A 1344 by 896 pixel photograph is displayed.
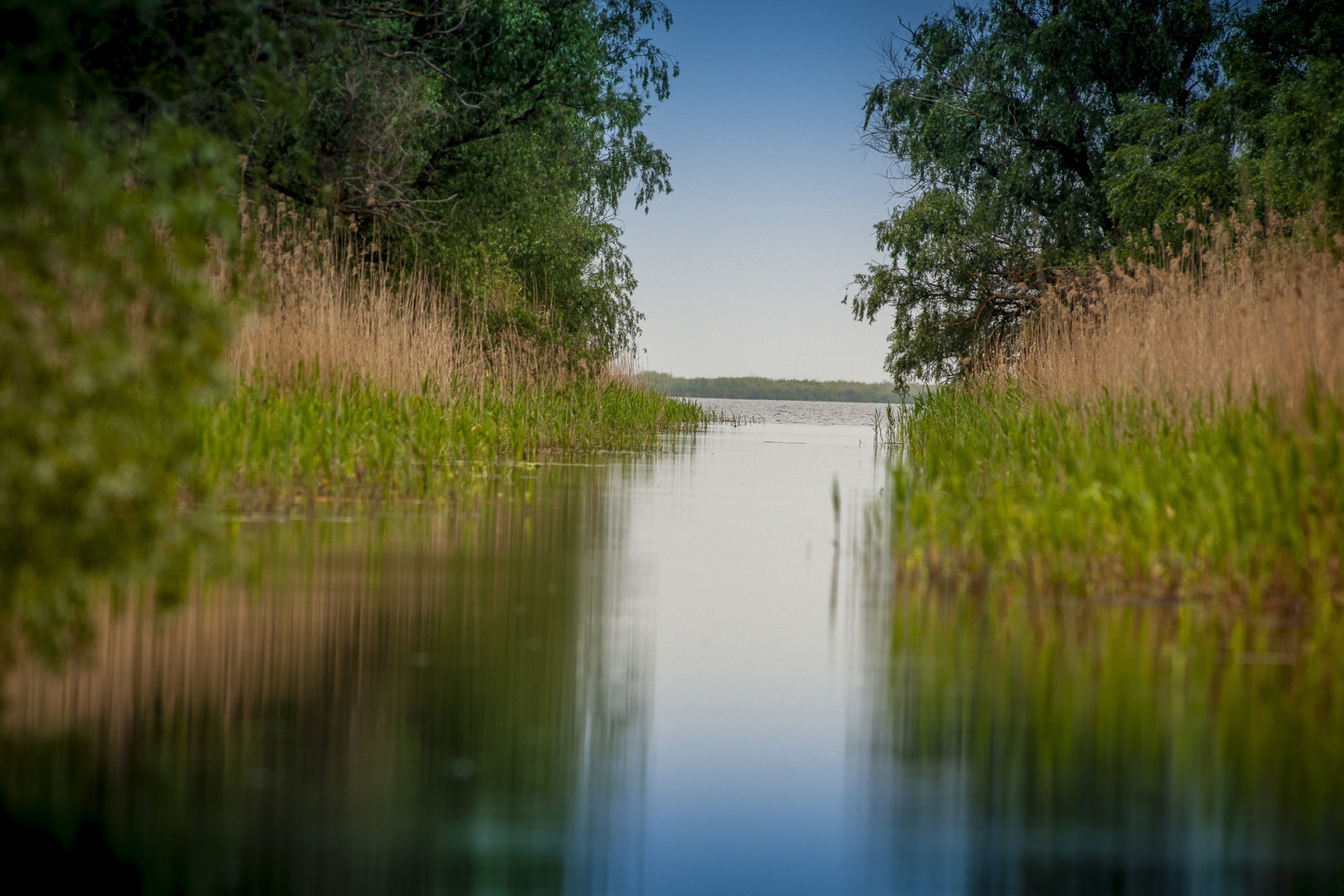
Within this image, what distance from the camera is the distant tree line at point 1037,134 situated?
26.7 m

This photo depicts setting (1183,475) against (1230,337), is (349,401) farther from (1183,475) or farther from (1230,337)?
(1183,475)

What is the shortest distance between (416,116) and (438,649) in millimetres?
13812

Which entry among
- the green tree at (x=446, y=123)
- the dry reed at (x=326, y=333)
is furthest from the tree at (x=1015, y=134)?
the dry reed at (x=326, y=333)

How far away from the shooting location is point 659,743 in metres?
4.55

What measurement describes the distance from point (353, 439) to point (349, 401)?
140 centimetres

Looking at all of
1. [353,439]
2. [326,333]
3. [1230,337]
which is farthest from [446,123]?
[1230,337]

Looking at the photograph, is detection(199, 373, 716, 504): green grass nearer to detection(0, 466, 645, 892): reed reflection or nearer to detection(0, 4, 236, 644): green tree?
detection(0, 466, 645, 892): reed reflection

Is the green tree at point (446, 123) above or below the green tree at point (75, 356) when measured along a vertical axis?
above

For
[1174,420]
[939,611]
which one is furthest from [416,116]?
[939,611]

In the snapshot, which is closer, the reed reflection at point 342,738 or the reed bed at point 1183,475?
the reed reflection at point 342,738

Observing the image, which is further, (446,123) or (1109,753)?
(446,123)

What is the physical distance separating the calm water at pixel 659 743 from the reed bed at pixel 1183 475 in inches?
14.9

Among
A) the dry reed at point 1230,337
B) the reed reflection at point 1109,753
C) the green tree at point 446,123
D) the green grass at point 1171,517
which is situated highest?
the green tree at point 446,123

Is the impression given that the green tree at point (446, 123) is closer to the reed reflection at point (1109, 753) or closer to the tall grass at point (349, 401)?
the tall grass at point (349, 401)
